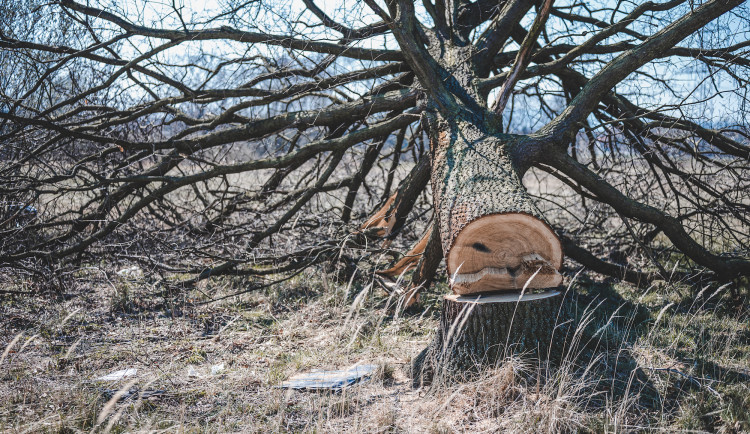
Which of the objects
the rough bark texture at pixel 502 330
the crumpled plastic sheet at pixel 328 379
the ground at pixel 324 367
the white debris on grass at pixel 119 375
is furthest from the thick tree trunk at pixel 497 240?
the white debris on grass at pixel 119 375

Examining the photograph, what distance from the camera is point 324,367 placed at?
3.21 m

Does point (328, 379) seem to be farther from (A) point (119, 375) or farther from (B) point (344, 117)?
(B) point (344, 117)

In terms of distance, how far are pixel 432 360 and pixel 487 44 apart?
348cm

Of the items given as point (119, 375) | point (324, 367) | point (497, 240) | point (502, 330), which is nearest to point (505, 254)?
point (497, 240)

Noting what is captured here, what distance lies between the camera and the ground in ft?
8.81

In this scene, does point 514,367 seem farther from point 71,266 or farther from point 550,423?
point 71,266

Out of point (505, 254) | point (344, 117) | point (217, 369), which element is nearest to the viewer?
point (505, 254)

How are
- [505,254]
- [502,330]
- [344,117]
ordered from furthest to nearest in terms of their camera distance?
[344,117]
[505,254]
[502,330]

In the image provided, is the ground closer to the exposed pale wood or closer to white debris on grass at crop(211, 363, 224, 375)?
white debris on grass at crop(211, 363, 224, 375)

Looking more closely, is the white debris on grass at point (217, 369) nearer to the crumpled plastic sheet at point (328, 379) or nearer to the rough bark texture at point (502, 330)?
the crumpled plastic sheet at point (328, 379)

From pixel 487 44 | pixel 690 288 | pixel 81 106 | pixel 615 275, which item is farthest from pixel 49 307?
pixel 690 288

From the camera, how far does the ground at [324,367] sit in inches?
106

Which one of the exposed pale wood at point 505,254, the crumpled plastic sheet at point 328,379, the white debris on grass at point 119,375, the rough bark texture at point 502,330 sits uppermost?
the exposed pale wood at point 505,254

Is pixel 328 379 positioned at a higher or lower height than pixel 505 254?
lower
